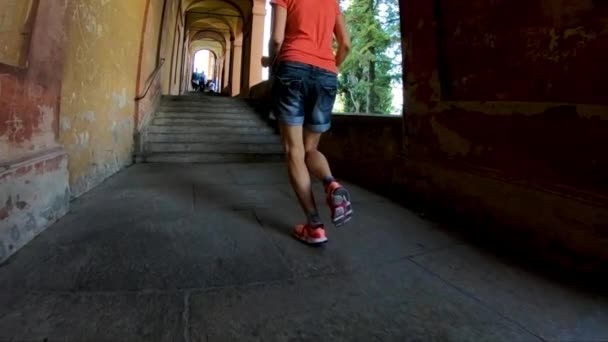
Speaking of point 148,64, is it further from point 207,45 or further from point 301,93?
point 207,45

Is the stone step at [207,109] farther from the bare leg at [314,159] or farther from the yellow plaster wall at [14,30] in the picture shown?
the bare leg at [314,159]

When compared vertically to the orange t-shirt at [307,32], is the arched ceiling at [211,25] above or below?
above

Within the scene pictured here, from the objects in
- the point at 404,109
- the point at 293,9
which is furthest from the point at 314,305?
the point at 404,109

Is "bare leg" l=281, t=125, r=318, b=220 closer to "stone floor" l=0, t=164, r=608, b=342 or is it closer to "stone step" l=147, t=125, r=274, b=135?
"stone floor" l=0, t=164, r=608, b=342

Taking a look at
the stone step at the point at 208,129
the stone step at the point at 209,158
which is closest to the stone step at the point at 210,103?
the stone step at the point at 208,129

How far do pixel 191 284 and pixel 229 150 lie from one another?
4058 millimetres

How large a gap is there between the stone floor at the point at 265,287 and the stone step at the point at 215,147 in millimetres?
2889

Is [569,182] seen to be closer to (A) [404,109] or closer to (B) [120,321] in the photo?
(A) [404,109]

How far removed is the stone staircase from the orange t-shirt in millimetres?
3449

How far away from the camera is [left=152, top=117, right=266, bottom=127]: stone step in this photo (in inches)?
226

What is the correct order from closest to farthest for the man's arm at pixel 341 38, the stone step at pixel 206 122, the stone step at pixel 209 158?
the man's arm at pixel 341 38
the stone step at pixel 209 158
the stone step at pixel 206 122

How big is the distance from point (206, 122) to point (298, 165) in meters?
4.56

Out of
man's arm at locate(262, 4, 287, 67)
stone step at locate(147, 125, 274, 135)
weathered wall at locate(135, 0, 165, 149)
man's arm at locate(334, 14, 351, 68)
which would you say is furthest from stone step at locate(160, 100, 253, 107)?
man's arm at locate(262, 4, 287, 67)

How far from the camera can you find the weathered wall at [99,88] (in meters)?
2.48
